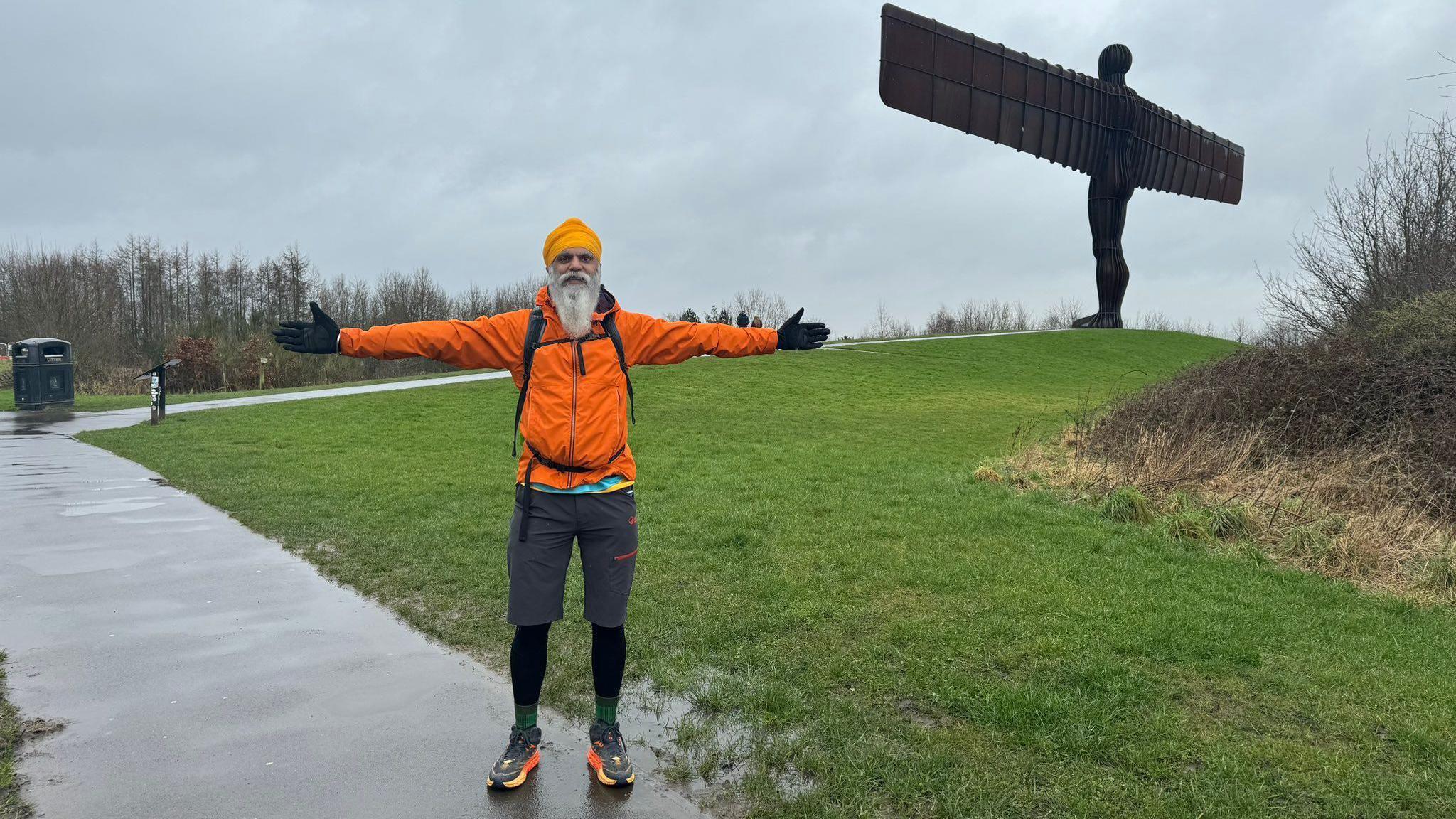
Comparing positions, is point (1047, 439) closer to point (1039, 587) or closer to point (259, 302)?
point (1039, 587)

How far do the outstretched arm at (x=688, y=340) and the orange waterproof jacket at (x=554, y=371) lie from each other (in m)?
0.07

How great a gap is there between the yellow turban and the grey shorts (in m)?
1.01

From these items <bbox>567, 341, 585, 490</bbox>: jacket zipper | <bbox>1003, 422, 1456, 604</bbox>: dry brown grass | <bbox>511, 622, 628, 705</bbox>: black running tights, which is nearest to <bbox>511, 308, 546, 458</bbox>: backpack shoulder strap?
<bbox>567, 341, 585, 490</bbox>: jacket zipper

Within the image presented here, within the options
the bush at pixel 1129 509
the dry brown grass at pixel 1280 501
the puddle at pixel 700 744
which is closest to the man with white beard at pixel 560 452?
the puddle at pixel 700 744

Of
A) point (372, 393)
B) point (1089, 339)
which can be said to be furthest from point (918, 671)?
point (1089, 339)

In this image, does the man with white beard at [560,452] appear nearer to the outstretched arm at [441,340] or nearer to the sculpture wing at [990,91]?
the outstretched arm at [441,340]

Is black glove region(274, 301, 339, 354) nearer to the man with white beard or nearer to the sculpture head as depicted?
the man with white beard

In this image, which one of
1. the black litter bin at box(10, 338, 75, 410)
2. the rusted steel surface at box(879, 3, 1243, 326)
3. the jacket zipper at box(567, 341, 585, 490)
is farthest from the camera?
the rusted steel surface at box(879, 3, 1243, 326)

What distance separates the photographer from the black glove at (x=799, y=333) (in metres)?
4.57

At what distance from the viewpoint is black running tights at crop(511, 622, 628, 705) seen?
3.86 metres

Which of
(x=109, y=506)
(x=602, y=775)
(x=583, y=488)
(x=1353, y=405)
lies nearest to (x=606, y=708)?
(x=602, y=775)

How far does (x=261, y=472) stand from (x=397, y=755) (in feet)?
31.3

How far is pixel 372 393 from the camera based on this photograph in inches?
850

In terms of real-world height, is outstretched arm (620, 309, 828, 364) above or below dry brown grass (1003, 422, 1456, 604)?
above
